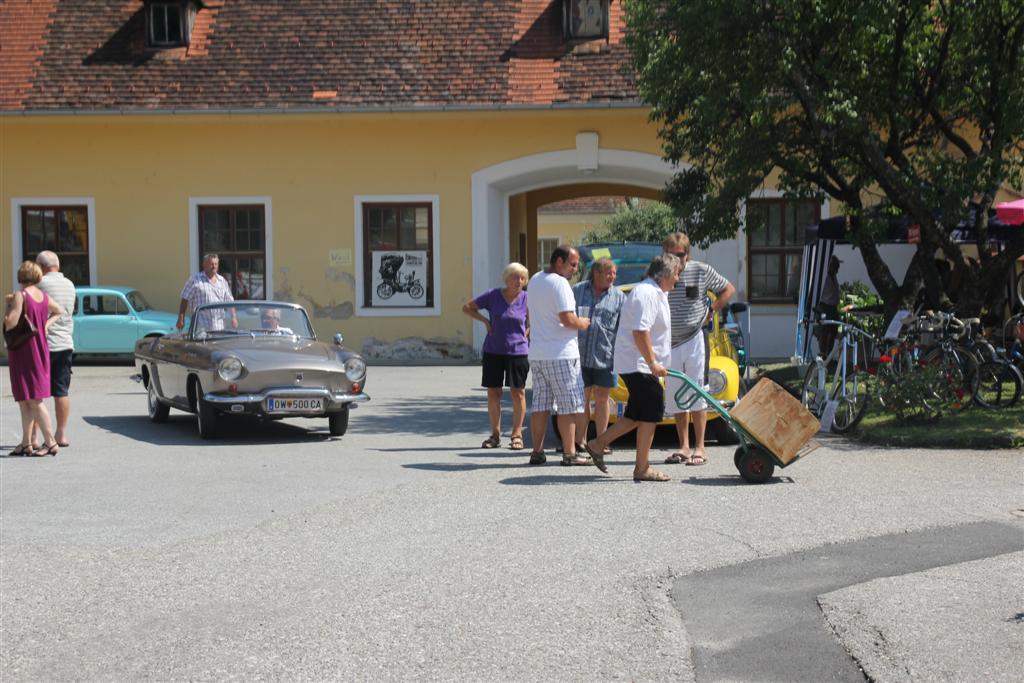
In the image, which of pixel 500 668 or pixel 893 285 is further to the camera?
pixel 893 285

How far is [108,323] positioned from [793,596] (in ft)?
64.4

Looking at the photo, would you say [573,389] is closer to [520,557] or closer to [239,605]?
[520,557]

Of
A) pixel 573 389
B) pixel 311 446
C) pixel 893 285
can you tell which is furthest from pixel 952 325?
pixel 311 446

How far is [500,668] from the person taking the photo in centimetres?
527

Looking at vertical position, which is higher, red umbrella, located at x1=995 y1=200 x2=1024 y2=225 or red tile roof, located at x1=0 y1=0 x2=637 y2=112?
red tile roof, located at x1=0 y1=0 x2=637 y2=112

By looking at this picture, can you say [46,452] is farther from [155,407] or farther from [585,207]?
[585,207]

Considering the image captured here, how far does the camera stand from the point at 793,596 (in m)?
6.35

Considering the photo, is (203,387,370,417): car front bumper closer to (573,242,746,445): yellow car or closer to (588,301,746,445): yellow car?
(573,242,746,445): yellow car

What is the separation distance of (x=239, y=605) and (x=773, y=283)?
20165 mm

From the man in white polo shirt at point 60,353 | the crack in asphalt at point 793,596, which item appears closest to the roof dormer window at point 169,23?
the man in white polo shirt at point 60,353

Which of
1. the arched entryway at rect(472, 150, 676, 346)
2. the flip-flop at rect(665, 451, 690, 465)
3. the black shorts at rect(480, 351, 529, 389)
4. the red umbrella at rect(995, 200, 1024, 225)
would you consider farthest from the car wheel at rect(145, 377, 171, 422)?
the arched entryway at rect(472, 150, 676, 346)

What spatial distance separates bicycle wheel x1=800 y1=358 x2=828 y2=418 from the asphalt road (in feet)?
3.73

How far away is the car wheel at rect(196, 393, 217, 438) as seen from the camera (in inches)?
506

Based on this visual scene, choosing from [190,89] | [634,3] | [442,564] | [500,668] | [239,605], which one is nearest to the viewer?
[500,668]
